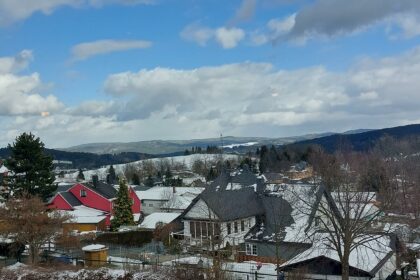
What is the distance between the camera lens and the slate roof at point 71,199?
55.7 metres

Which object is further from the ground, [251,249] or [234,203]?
[234,203]

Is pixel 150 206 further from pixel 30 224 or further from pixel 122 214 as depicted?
pixel 30 224

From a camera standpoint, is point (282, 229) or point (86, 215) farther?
point (86, 215)

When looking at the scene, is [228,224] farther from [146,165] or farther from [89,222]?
[146,165]

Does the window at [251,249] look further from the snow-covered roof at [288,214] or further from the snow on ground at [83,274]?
the snow on ground at [83,274]

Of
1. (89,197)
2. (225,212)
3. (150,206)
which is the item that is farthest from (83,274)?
(150,206)

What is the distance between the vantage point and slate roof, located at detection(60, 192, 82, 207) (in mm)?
55694

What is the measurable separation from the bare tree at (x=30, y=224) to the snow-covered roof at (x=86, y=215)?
69.7 ft

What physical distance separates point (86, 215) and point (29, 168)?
51.3 ft

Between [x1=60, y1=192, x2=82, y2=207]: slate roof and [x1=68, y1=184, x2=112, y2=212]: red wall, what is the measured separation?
1.61 ft

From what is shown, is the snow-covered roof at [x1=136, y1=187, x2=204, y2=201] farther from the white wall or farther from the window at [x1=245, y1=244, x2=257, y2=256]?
the window at [x1=245, y1=244, x2=257, y2=256]

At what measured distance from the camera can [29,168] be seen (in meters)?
37.2

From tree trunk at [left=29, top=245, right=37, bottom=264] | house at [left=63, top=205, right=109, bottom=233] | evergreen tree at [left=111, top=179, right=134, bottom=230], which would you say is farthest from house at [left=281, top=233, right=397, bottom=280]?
house at [left=63, top=205, right=109, bottom=233]

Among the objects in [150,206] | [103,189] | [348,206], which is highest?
[348,206]
